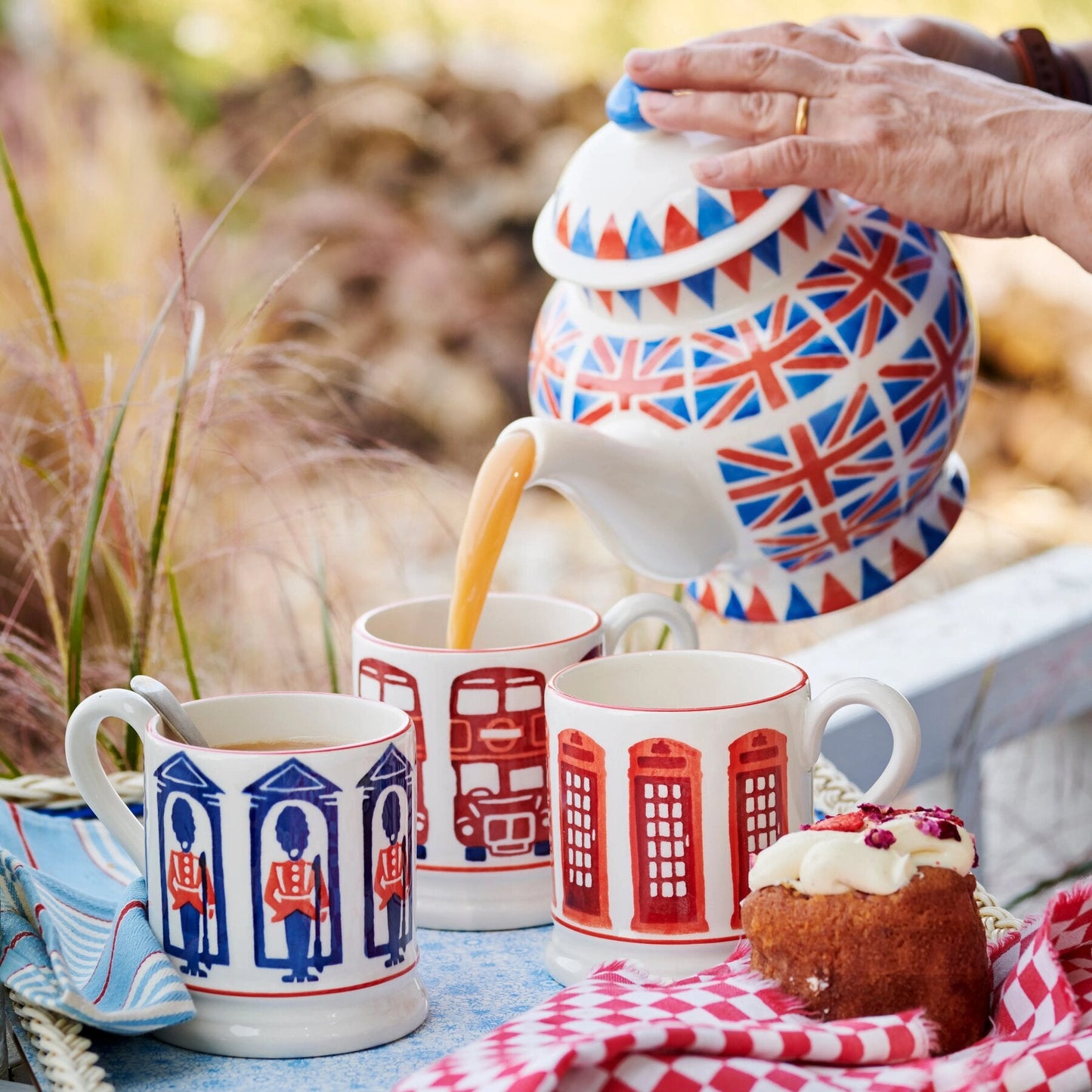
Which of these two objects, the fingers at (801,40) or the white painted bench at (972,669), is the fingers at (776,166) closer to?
the fingers at (801,40)

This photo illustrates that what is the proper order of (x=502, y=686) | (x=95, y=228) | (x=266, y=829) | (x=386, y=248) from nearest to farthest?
1. (x=266, y=829)
2. (x=502, y=686)
3. (x=95, y=228)
4. (x=386, y=248)

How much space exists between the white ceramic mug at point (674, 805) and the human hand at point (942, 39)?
1.77ft

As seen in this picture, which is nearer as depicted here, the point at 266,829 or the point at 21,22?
the point at 266,829

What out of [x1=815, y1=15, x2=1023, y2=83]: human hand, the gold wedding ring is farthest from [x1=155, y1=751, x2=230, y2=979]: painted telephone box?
[x1=815, y1=15, x2=1023, y2=83]: human hand

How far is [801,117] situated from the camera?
2.52 ft

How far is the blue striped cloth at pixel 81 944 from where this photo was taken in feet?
1.79

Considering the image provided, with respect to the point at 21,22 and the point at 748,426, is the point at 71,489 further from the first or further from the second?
the point at 21,22

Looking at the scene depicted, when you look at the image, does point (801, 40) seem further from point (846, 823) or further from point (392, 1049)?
point (392, 1049)

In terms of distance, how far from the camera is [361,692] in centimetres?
70

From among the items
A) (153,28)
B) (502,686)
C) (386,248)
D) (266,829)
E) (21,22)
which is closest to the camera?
(266,829)

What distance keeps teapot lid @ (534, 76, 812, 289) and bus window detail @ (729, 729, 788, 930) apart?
26 centimetres

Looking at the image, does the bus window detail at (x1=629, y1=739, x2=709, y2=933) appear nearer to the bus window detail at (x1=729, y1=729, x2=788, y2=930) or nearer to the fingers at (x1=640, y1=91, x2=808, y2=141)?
the bus window detail at (x1=729, y1=729, x2=788, y2=930)

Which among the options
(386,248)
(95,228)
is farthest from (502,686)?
(386,248)

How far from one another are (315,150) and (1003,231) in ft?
9.36
